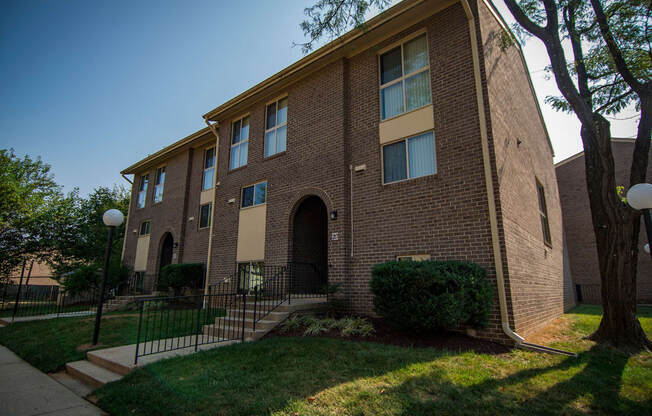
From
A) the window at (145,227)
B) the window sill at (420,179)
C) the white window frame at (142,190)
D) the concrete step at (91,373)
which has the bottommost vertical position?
the concrete step at (91,373)

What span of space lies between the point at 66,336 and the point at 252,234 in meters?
5.54

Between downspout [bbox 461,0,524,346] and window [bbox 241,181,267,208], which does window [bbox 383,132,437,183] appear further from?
window [bbox 241,181,267,208]

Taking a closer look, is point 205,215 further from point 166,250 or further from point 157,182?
point 157,182

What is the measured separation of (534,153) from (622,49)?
351cm

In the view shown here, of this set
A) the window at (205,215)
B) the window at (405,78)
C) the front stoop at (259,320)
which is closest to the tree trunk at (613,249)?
the window at (405,78)

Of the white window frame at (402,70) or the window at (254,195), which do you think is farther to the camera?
the window at (254,195)

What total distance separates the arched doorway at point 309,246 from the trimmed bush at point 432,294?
165 inches

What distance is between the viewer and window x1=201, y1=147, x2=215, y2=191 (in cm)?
1548

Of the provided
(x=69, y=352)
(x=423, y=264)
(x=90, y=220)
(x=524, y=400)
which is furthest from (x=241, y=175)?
(x=90, y=220)

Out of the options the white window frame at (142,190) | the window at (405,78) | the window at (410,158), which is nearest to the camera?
the window at (410,158)

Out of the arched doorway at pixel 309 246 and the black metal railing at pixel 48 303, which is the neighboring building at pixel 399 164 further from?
the black metal railing at pixel 48 303

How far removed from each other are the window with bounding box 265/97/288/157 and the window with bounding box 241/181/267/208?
1200 millimetres

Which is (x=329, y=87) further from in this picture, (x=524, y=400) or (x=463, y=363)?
(x=524, y=400)

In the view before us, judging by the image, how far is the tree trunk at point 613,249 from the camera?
6.17 m
